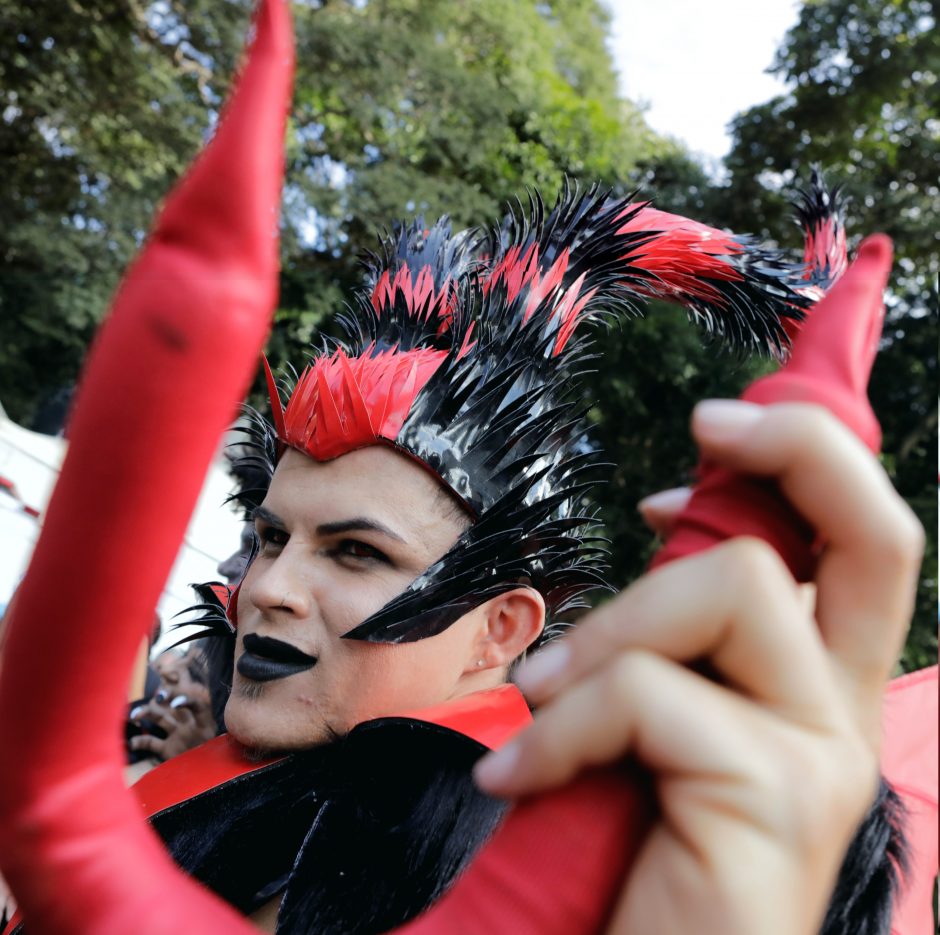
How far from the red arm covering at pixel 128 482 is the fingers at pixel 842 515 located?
1.04 ft

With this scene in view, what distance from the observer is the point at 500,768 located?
584mm

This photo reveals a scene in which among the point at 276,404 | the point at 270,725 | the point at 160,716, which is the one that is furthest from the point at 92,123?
the point at 270,725

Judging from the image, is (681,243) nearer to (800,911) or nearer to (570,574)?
(570,574)

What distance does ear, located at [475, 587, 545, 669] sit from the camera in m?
1.48

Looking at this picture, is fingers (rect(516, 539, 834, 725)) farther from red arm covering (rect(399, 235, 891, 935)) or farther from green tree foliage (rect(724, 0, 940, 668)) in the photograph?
green tree foliage (rect(724, 0, 940, 668))

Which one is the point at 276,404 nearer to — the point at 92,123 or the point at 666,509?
the point at 666,509

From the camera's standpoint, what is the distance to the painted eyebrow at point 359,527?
136 cm

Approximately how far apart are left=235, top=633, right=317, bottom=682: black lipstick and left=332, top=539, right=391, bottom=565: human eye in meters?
0.16

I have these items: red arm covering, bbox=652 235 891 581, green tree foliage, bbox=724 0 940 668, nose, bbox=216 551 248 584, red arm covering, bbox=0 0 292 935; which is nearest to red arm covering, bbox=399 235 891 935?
red arm covering, bbox=652 235 891 581

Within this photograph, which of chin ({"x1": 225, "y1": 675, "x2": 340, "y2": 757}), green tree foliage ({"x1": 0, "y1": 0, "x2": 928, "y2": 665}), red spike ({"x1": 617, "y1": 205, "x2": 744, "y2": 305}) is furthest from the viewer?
green tree foliage ({"x1": 0, "y1": 0, "x2": 928, "y2": 665})

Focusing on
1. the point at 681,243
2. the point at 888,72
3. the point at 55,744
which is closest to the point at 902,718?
the point at 681,243

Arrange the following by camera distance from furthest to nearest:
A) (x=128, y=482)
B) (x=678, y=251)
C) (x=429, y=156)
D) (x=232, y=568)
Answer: (x=429, y=156) < (x=232, y=568) < (x=678, y=251) < (x=128, y=482)

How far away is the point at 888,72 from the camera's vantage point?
9.84m

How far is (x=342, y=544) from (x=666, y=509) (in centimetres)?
82
